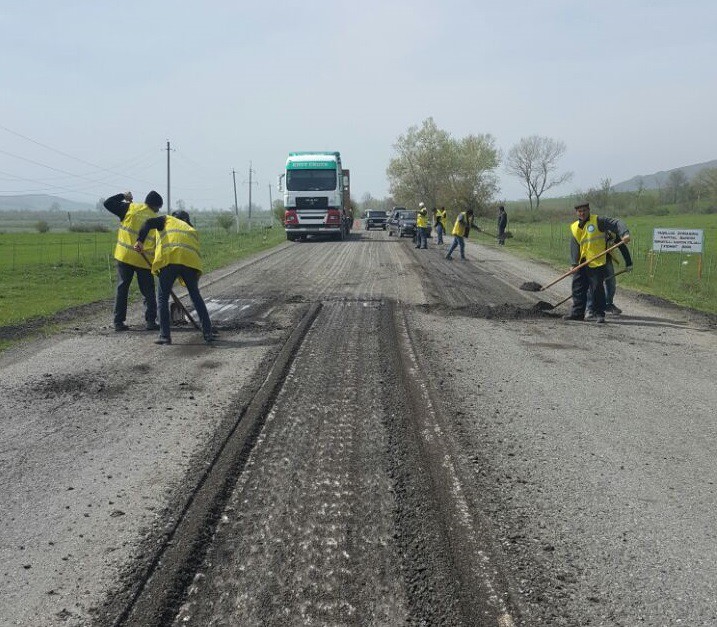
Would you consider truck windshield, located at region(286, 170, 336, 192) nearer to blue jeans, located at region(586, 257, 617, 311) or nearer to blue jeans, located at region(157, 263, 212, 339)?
blue jeans, located at region(586, 257, 617, 311)

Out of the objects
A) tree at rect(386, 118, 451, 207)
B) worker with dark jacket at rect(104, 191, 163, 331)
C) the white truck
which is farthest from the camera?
tree at rect(386, 118, 451, 207)

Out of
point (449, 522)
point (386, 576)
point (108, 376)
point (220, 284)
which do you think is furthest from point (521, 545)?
point (220, 284)

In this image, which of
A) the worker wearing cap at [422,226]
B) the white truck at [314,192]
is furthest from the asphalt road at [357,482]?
the white truck at [314,192]

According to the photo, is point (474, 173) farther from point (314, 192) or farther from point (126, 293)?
point (126, 293)

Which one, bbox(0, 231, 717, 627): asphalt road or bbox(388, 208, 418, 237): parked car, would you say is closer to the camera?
bbox(0, 231, 717, 627): asphalt road

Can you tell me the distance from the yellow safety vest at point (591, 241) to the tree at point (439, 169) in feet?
183

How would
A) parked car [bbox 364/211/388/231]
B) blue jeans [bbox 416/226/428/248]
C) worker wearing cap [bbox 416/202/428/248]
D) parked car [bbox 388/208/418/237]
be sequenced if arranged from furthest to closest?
parked car [bbox 364/211/388/231]
parked car [bbox 388/208/418/237]
blue jeans [bbox 416/226/428/248]
worker wearing cap [bbox 416/202/428/248]

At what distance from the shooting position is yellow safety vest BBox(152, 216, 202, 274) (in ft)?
31.0

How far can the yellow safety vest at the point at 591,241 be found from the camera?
38.2 feet

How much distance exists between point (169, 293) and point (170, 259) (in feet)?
1.40

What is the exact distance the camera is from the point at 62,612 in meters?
3.34

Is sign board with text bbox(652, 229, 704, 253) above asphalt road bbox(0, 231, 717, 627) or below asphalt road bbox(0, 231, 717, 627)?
above

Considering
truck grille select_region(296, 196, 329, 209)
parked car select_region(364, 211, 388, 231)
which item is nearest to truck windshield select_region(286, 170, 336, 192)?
truck grille select_region(296, 196, 329, 209)

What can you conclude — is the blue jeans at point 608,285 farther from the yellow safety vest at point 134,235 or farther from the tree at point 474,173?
the tree at point 474,173
